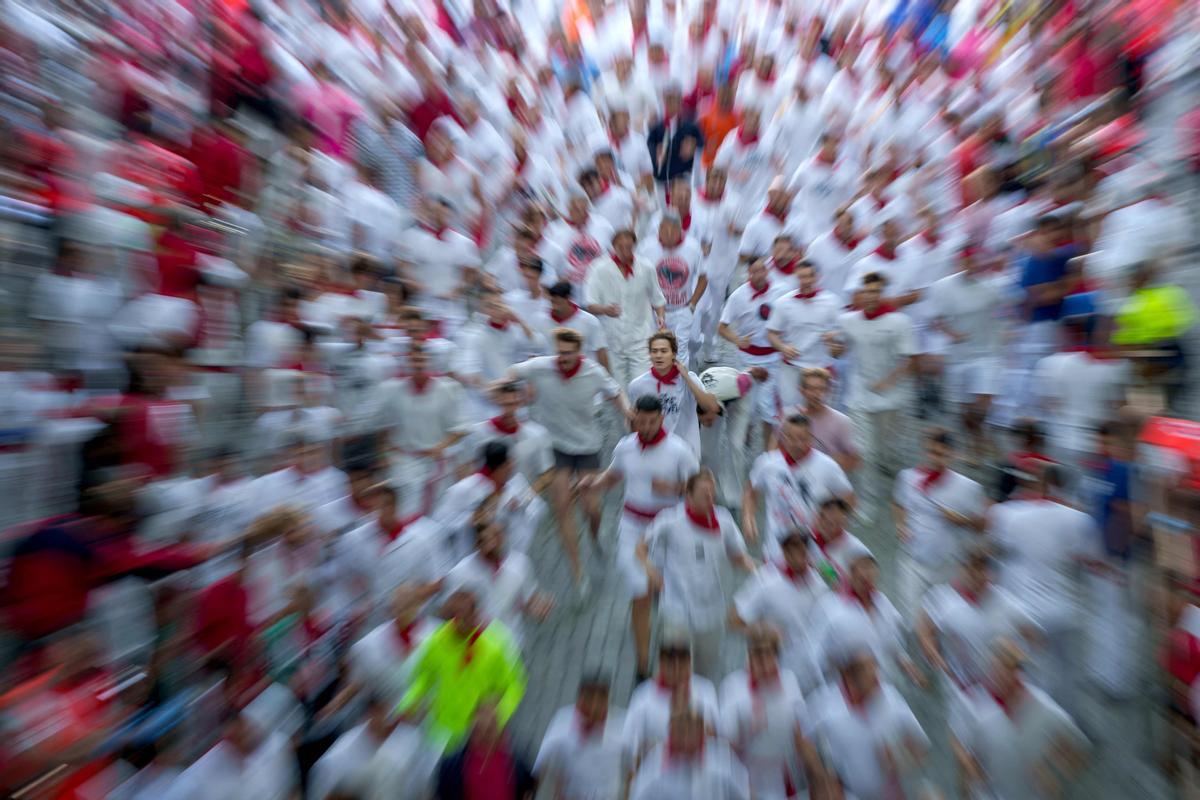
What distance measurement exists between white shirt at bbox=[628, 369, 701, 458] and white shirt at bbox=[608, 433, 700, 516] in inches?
31.9

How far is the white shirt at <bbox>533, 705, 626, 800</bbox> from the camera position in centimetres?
292

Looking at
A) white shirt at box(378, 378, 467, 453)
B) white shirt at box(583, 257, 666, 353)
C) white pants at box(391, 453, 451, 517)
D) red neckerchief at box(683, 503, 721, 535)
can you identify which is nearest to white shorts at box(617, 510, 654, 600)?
red neckerchief at box(683, 503, 721, 535)

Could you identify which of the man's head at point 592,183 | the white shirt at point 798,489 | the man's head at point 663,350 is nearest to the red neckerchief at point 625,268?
the man's head at point 663,350

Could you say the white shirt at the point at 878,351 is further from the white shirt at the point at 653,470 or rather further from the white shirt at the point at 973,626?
the white shirt at the point at 973,626

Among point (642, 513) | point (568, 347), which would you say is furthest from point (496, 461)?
point (568, 347)

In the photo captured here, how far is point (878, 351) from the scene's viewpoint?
A: 5.77m

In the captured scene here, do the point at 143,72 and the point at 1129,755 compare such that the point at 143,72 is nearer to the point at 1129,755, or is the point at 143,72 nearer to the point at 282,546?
the point at 282,546

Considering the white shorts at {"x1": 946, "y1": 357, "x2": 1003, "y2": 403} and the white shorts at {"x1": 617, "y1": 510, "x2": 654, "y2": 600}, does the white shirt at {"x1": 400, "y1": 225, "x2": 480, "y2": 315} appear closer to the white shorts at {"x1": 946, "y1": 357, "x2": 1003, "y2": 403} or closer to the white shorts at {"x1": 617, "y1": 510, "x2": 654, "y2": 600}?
the white shorts at {"x1": 617, "y1": 510, "x2": 654, "y2": 600}

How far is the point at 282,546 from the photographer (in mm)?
3631

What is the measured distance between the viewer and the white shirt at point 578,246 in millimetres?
7184

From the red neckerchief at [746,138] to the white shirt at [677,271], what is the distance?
268cm

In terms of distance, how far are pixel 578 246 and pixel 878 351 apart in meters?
3.07

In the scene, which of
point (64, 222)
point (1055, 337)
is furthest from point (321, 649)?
point (1055, 337)

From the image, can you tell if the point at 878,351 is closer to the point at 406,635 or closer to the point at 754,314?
the point at 754,314
